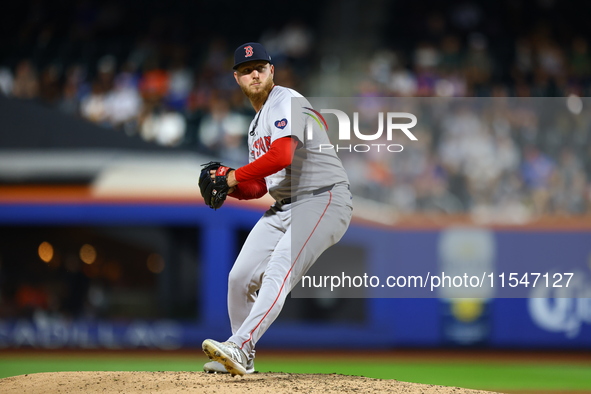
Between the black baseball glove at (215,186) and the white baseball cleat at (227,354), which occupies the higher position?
the black baseball glove at (215,186)

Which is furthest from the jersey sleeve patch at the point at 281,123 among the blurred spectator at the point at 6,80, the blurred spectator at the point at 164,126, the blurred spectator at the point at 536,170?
the blurred spectator at the point at 6,80

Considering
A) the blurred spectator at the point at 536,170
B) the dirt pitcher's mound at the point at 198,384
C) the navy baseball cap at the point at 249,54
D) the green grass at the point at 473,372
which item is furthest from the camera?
the blurred spectator at the point at 536,170

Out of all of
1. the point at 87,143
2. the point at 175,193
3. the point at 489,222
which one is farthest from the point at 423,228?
the point at 87,143

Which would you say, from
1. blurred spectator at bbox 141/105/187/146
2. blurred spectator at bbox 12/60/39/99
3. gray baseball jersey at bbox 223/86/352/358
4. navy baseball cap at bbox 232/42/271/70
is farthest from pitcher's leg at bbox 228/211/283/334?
blurred spectator at bbox 12/60/39/99

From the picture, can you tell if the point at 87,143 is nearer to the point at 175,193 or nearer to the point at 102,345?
the point at 175,193

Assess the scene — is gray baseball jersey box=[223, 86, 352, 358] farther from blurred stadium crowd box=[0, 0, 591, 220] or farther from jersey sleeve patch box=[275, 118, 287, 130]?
blurred stadium crowd box=[0, 0, 591, 220]

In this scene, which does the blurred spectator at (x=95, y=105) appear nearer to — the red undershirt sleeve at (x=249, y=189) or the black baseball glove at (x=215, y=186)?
the red undershirt sleeve at (x=249, y=189)

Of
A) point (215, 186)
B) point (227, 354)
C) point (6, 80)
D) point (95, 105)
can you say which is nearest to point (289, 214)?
point (215, 186)
